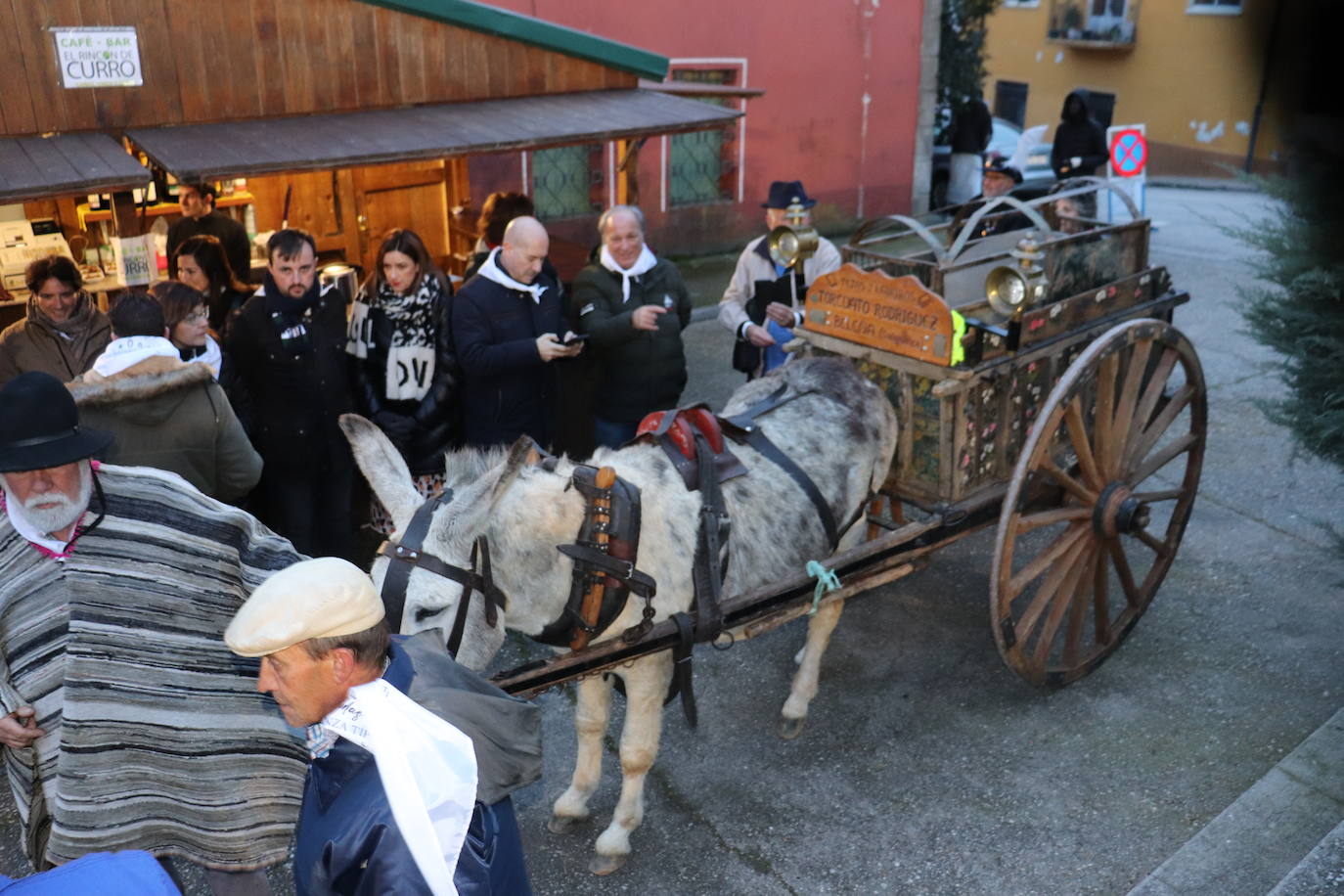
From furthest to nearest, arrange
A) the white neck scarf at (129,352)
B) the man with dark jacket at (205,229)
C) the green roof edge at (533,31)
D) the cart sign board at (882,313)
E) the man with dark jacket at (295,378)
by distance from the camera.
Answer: the man with dark jacket at (205,229) < the green roof edge at (533,31) < the man with dark jacket at (295,378) < the cart sign board at (882,313) < the white neck scarf at (129,352)

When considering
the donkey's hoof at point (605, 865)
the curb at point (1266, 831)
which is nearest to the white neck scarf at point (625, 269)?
the donkey's hoof at point (605, 865)

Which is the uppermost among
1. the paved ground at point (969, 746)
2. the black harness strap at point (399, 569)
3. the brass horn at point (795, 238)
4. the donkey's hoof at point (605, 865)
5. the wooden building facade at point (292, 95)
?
the wooden building facade at point (292, 95)

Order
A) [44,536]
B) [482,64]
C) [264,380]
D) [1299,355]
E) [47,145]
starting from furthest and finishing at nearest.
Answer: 1. [482,64]
2. [47,145]
3. [264,380]
4. [1299,355]
5. [44,536]

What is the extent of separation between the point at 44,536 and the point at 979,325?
3.26 m

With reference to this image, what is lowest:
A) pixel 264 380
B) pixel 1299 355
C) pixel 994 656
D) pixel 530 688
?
pixel 994 656

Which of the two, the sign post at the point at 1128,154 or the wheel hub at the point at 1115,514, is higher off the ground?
the sign post at the point at 1128,154

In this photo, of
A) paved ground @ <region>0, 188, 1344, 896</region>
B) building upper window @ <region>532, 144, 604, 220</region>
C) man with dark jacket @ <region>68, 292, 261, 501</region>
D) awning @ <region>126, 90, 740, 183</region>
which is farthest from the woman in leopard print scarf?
building upper window @ <region>532, 144, 604, 220</region>

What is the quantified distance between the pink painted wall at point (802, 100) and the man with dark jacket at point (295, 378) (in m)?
7.34

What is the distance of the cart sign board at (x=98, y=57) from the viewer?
213 inches

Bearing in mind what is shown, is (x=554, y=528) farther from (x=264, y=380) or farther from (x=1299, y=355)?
(x=1299, y=355)

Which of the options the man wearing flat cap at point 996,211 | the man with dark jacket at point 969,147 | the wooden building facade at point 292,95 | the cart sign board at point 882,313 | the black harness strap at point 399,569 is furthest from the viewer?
the man with dark jacket at point 969,147

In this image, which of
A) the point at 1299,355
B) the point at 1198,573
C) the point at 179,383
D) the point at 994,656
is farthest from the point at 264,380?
the point at 1198,573

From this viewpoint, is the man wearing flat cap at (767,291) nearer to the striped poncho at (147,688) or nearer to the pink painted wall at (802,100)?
the striped poncho at (147,688)

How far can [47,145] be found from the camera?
17.4 feet
